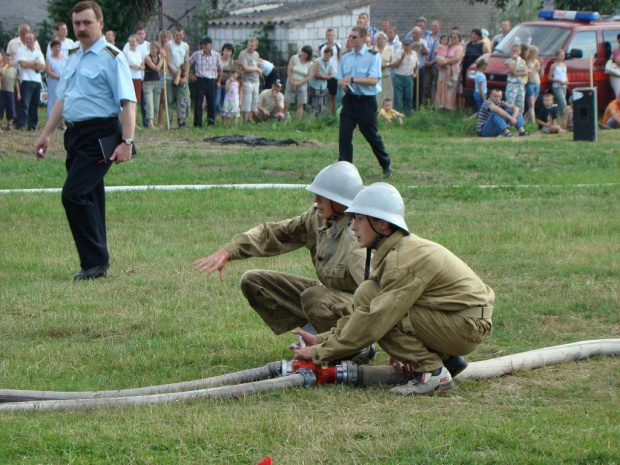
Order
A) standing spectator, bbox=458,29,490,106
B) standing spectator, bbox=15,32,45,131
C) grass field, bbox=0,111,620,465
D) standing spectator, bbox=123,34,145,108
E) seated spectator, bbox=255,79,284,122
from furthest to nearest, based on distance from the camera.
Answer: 1. standing spectator, bbox=458,29,490,106
2. seated spectator, bbox=255,79,284,122
3. standing spectator, bbox=123,34,145,108
4. standing spectator, bbox=15,32,45,131
5. grass field, bbox=0,111,620,465

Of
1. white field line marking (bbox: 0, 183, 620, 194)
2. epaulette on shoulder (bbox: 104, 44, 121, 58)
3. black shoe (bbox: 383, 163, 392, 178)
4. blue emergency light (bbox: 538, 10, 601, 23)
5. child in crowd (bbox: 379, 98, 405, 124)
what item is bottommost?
white field line marking (bbox: 0, 183, 620, 194)

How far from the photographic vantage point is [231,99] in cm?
2047

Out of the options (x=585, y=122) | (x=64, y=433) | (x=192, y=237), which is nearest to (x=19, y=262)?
(x=192, y=237)

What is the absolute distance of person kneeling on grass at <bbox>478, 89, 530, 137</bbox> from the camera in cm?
1964

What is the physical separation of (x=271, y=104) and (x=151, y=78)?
8.85 feet

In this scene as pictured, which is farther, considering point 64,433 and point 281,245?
point 281,245

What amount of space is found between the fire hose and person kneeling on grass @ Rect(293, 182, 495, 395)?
0.17 metres

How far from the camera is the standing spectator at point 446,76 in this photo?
23.0 metres

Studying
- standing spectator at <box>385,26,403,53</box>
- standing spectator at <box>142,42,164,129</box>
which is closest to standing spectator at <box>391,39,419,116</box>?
standing spectator at <box>385,26,403,53</box>

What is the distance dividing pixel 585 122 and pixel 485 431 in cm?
1509

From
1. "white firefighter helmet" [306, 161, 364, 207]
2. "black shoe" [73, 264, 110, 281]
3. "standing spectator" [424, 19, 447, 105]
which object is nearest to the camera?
"white firefighter helmet" [306, 161, 364, 207]

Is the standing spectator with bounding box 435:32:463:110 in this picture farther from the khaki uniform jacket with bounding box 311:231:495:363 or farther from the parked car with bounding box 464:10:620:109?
the khaki uniform jacket with bounding box 311:231:495:363

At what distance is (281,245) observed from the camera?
20.2ft

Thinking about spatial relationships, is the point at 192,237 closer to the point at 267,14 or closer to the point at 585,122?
the point at 585,122
